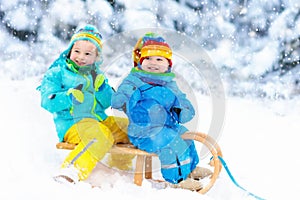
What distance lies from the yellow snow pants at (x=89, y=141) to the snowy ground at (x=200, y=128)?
0.44 ft

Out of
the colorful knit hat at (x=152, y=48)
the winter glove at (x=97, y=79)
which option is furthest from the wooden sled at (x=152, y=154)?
the colorful knit hat at (x=152, y=48)

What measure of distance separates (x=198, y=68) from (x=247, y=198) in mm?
1688

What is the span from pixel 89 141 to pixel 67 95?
0.30 meters

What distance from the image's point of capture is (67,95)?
6.93ft

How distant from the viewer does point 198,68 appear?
3605 mm

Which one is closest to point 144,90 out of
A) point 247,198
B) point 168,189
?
point 168,189

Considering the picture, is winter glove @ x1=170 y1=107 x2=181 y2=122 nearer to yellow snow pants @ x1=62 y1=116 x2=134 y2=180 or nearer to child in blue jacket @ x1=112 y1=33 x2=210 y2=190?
child in blue jacket @ x1=112 y1=33 x2=210 y2=190

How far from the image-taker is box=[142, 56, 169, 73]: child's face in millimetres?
2246

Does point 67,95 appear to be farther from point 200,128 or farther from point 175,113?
point 200,128

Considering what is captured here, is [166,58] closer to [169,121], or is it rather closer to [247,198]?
[169,121]

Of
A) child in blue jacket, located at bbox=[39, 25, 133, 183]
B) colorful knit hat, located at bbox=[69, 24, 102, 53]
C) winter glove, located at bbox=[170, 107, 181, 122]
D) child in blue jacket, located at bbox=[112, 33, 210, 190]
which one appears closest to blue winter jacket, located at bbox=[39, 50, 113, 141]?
child in blue jacket, located at bbox=[39, 25, 133, 183]

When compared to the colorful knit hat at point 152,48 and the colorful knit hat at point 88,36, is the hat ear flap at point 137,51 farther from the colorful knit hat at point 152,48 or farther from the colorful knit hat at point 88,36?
the colorful knit hat at point 88,36

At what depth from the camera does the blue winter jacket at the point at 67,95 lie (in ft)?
7.01

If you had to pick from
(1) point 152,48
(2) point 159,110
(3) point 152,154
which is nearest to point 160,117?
(2) point 159,110
